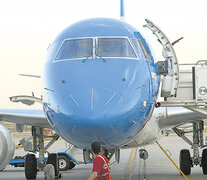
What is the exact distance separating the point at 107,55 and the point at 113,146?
185 centimetres

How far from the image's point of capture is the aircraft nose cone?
8.30m

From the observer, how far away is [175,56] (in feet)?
36.1

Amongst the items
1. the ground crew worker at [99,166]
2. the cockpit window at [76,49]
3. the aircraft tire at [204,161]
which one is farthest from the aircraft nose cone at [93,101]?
the aircraft tire at [204,161]

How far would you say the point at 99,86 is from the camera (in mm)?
8648

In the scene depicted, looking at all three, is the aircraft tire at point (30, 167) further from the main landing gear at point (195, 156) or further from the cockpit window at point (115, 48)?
the cockpit window at point (115, 48)

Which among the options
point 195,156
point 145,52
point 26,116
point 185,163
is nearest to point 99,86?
point 145,52

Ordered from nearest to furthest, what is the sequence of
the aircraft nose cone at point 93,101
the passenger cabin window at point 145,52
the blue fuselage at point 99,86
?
1. the aircraft nose cone at point 93,101
2. the blue fuselage at point 99,86
3. the passenger cabin window at point 145,52

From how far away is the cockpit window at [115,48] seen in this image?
31.8 ft

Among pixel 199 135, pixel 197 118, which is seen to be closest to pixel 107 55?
pixel 197 118

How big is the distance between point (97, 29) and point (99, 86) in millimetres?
2017

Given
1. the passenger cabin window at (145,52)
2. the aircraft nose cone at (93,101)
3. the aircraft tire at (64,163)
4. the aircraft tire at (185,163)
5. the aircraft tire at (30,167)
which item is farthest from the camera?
the aircraft tire at (64,163)

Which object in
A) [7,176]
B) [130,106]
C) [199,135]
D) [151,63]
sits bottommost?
[7,176]

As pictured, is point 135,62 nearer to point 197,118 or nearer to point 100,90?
point 100,90

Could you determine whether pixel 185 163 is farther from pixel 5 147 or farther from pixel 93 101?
pixel 93 101
